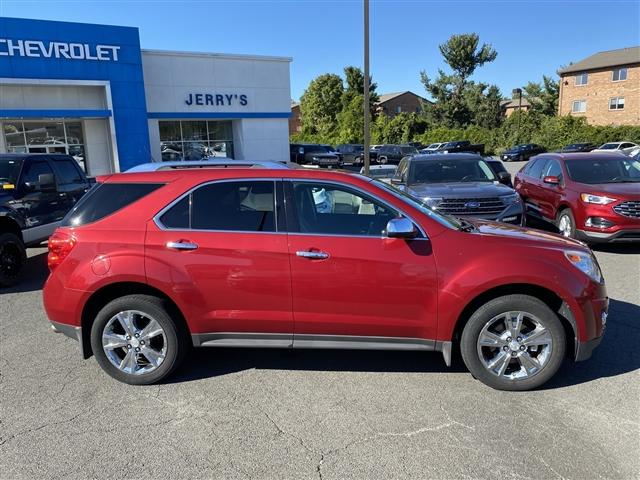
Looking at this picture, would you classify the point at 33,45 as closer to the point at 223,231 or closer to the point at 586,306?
the point at 223,231

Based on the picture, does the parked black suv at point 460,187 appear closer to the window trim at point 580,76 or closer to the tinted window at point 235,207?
the tinted window at point 235,207

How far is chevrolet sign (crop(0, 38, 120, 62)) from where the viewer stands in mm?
18844

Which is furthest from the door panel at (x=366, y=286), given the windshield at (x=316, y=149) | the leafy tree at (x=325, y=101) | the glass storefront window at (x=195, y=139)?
the leafy tree at (x=325, y=101)

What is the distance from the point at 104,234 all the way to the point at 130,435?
5.04 feet

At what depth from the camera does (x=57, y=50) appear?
19.8 metres

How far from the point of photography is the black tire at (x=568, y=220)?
27.1 ft

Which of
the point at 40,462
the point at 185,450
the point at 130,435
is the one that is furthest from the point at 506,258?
the point at 40,462

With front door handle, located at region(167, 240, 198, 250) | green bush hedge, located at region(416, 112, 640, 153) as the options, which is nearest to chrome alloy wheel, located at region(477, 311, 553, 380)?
front door handle, located at region(167, 240, 198, 250)

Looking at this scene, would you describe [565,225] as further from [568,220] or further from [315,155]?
[315,155]

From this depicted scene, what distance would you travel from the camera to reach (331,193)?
383 centimetres

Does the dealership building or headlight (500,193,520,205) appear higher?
the dealership building

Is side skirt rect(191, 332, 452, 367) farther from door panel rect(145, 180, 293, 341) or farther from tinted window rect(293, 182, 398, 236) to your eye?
tinted window rect(293, 182, 398, 236)

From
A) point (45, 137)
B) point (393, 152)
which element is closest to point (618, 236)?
point (45, 137)

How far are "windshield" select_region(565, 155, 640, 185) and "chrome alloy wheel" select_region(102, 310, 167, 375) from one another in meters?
7.90
